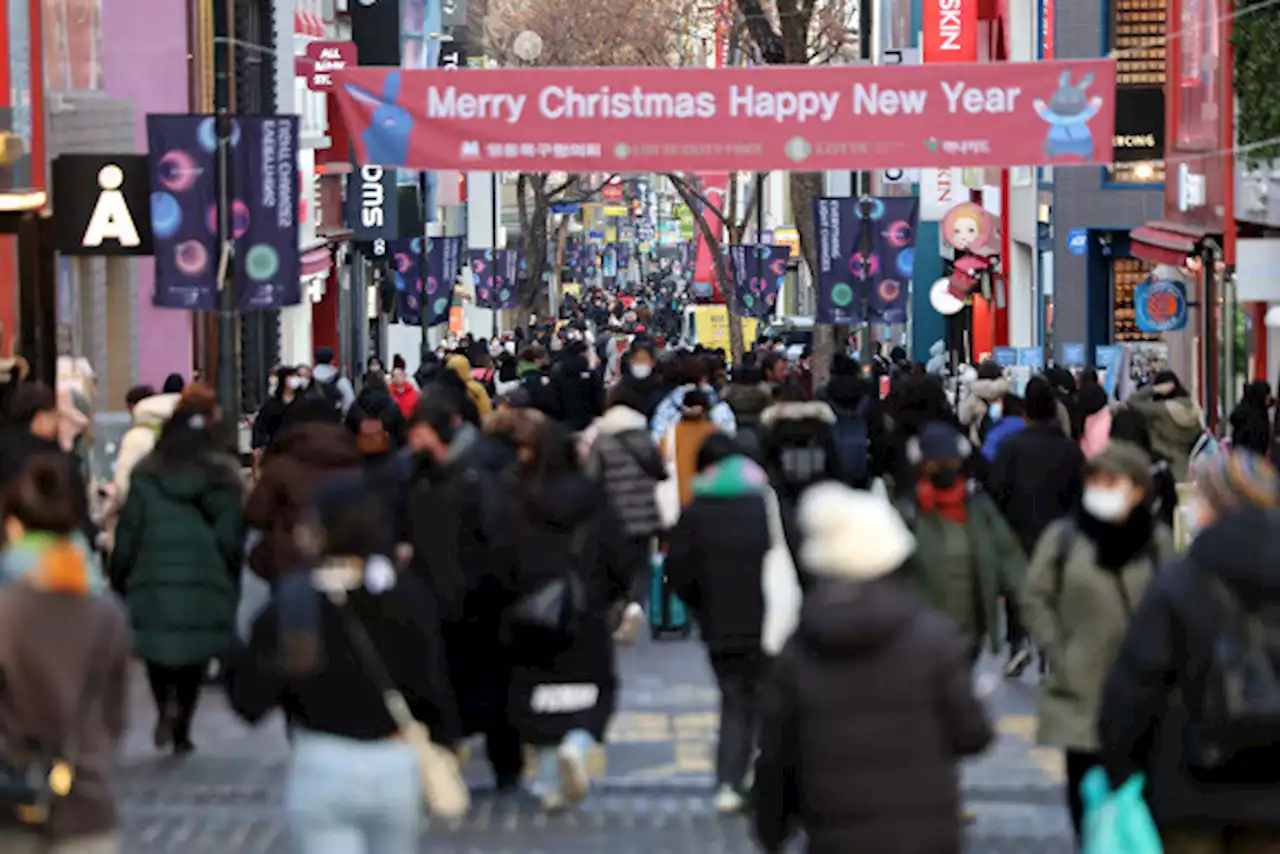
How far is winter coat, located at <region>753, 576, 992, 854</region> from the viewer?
20.6 ft

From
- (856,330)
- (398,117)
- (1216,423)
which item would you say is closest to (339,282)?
(856,330)

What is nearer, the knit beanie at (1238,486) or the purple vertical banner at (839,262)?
the knit beanie at (1238,486)

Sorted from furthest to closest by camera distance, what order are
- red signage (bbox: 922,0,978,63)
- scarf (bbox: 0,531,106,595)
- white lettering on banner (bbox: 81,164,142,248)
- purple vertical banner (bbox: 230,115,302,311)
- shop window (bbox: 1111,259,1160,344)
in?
red signage (bbox: 922,0,978,63)
shop window (bbox: 1111,259,1160,344)
white lettering on banner (bbox: 81,164,142,248)
purple vertical banner (bbox: 230,115,302,311)
scarf (bbox: 0,531,106,595)

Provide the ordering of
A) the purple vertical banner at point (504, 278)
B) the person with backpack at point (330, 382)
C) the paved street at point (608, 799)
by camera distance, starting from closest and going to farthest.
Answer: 1. the paved street at point (608, 799)
2. the person with backpack at point (330, 382)
3. the purple vertical banner at point (504, 278)

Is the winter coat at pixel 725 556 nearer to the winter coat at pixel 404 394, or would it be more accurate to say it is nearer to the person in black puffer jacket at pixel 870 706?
the person in black puffer jacket at pixel 870 706

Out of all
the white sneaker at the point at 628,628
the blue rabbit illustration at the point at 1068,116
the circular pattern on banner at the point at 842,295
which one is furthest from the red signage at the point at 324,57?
the white sneaker at the point at 628,628

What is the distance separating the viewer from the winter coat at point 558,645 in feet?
38.0

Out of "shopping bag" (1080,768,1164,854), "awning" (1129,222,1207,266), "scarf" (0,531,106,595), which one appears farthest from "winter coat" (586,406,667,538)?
"awning" (1129,222,1207,266)

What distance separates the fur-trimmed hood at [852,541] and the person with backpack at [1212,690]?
0.83m

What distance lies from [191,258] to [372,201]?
32435 mm

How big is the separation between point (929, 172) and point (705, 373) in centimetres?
3345

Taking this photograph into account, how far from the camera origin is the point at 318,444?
1031 cm

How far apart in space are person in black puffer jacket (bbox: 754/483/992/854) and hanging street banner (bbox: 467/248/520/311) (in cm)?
5567

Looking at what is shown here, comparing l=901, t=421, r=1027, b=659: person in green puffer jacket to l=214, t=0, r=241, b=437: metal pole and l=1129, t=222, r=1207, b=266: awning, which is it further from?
l=1129, t=222, r=1207, b=266: awning
